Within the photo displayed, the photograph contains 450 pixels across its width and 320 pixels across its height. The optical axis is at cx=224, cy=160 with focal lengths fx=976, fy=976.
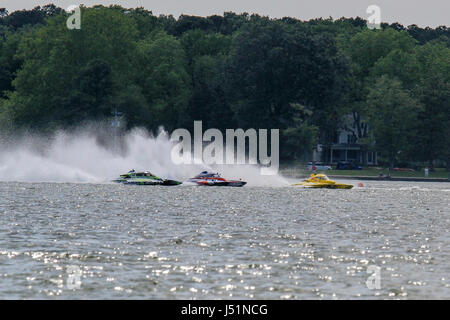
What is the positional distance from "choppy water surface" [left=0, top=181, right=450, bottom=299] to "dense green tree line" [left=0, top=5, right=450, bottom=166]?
69079mm

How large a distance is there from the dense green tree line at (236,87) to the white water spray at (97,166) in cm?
1725

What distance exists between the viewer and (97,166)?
10925 cm

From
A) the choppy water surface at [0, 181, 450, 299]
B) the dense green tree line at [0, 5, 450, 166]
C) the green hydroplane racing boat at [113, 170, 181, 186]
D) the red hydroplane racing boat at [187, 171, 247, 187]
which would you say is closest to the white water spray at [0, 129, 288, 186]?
the green hydroplane racing boat at [113, 170, 181, 186]

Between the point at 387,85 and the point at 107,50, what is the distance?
42.6 metres

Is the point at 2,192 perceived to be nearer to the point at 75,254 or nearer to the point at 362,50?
the point at 75,254

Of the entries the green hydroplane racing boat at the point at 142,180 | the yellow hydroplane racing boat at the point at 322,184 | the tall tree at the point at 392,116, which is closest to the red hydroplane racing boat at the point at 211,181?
the green hydroplane racing boat at the point at 142,180

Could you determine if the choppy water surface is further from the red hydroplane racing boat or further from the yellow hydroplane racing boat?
the red hydroplane racing boat

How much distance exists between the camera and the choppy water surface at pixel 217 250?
29891 mm

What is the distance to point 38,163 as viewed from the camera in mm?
110250

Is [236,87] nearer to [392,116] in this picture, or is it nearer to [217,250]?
[392,116]

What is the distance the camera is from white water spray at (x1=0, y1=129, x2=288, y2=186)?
106750mm

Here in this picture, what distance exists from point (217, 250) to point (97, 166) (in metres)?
71.2

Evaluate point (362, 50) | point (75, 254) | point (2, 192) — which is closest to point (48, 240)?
point (75, 254)

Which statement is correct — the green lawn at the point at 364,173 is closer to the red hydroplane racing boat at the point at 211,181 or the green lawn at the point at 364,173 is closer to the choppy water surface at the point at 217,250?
the red hydroplane racing boat at the point at 211,181
